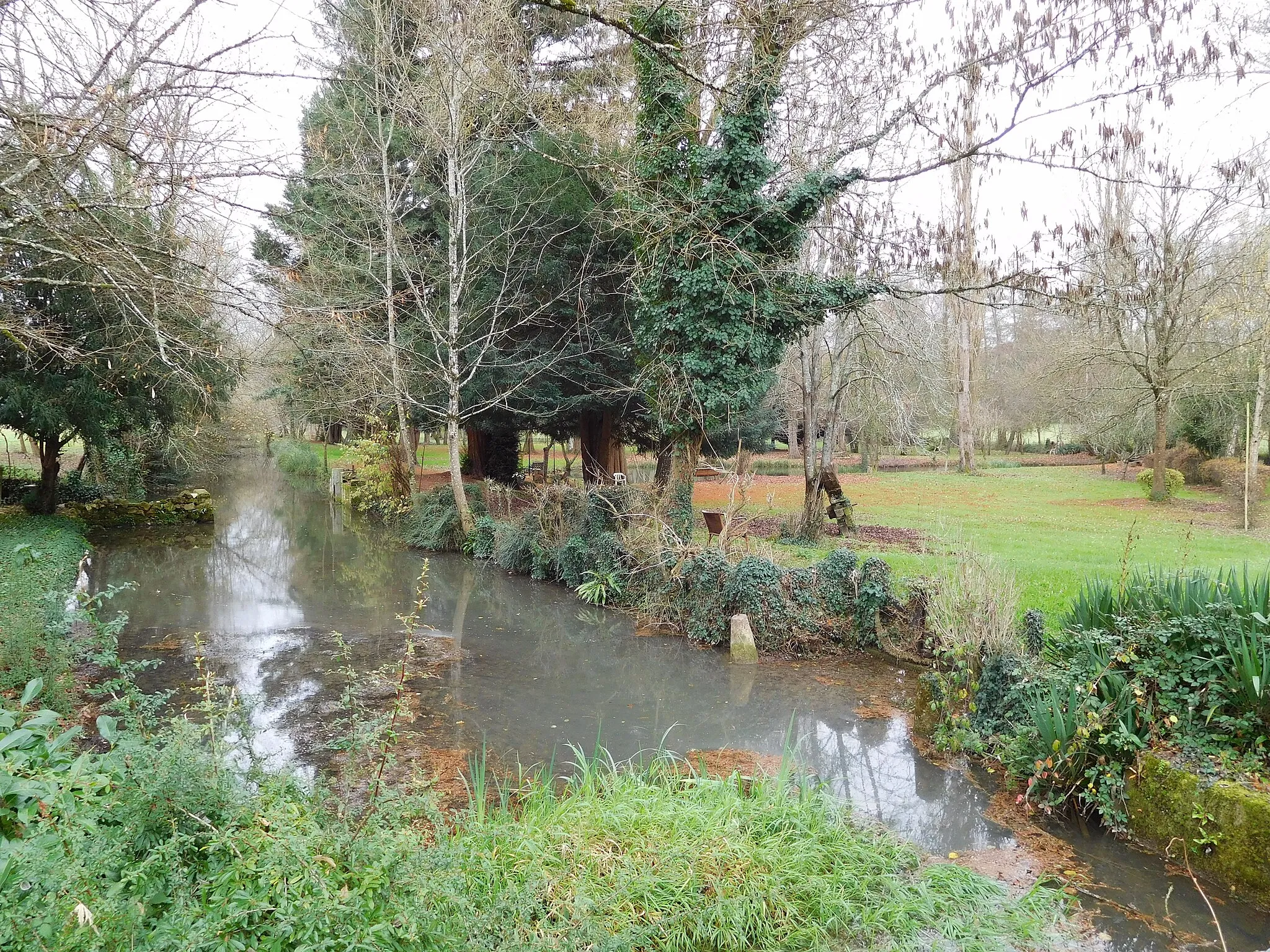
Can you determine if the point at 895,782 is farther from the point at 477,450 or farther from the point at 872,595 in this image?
the point at 477,450

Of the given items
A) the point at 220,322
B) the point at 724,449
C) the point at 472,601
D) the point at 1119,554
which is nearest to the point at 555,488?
the point at 472,601

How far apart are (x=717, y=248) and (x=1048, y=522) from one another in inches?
433

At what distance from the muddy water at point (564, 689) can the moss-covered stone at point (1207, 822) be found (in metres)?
0.17

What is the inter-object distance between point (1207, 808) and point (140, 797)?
5957 mm

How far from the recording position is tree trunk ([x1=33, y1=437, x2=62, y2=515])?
1892 centimetres

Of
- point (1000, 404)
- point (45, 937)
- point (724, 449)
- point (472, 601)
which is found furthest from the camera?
point (1000, 404)

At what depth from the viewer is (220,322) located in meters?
14.6

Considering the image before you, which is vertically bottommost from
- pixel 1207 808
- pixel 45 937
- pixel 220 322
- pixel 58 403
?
pixel 1207 808

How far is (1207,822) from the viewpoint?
4.93 m

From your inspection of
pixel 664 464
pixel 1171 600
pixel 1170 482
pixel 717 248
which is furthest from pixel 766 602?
pixel 1170 482

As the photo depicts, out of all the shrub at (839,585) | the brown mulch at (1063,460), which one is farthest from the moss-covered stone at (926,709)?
the brown mulch at (1063,460)

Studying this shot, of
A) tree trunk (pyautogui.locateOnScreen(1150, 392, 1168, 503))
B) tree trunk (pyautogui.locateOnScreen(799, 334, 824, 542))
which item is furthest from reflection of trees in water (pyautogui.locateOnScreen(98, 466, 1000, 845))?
tree trunk (pyautogui.locateOnScreen(1150, 392, 1168, 503))

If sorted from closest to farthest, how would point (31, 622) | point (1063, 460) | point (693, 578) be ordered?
point (31, 622) → point (693, 578) → point (1063, 460)

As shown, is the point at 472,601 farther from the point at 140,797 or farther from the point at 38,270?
the point at 140,797
